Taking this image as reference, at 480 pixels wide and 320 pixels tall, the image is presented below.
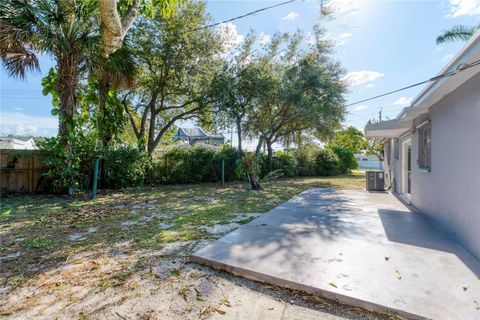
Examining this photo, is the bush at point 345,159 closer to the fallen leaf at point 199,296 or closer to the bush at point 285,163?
the bush at point 285,163

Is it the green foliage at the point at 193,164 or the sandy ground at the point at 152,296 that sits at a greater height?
the green foliage at the point at 193,164

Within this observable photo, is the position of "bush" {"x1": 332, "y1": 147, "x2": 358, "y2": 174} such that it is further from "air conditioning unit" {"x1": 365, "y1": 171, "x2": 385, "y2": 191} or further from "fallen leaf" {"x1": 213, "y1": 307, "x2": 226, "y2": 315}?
"fallen leaf" {"x1": 213, "y1": 307, "x2": 226, "y2": 315}

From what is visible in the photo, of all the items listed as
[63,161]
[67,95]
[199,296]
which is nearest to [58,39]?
[67,95]

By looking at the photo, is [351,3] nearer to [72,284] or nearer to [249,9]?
[249,9]

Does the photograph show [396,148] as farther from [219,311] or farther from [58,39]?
[58,39]

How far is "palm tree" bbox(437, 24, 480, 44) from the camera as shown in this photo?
968 centimetres

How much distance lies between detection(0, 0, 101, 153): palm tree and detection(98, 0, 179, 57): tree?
234 cm

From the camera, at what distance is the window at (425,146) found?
4890 mm

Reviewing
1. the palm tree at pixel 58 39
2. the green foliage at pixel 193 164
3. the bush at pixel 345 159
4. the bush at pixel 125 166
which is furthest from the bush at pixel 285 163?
the palm tree at pixel 58 39

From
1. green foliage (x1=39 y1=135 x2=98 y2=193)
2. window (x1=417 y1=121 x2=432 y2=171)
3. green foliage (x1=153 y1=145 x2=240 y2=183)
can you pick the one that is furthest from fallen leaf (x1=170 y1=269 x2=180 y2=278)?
green foliage (x1=153 y1=145 x2=240 y2=183)

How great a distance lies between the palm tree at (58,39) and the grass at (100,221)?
205 cm

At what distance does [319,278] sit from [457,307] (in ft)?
3.41

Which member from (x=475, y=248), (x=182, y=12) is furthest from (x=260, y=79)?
(x=475, y=248)

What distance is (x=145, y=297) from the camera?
6.84 ft
